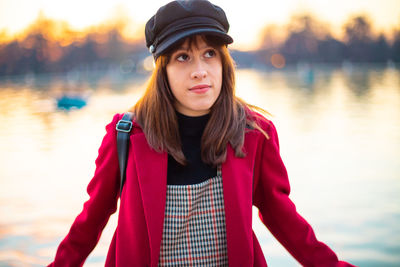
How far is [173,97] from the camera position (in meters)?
1.48

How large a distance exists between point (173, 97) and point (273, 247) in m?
2.73

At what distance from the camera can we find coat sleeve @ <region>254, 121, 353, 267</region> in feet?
4.34

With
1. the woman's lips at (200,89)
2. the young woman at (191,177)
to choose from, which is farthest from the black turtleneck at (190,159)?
the woman's lips at (200,89)

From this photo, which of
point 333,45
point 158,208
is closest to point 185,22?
point 158,208

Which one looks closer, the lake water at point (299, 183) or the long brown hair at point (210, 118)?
the long brown hair at point (210, 118)

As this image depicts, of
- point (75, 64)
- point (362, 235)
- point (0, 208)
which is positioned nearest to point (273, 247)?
point (362, 235)

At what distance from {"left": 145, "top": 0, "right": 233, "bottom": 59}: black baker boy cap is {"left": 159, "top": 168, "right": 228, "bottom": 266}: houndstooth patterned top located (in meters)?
0.49

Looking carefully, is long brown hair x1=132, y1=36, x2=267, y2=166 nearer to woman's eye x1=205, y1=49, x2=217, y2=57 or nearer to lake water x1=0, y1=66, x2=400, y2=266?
woman's eye x1=205, y1=49, x2=217, y2=57

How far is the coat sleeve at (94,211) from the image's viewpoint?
1.37 meters

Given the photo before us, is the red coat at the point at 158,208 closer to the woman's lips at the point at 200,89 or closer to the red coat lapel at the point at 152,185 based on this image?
the red coat lapel at the point at 152,185

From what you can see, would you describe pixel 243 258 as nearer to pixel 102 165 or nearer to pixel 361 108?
pixel 102 165

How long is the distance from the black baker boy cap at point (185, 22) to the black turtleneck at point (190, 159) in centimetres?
29

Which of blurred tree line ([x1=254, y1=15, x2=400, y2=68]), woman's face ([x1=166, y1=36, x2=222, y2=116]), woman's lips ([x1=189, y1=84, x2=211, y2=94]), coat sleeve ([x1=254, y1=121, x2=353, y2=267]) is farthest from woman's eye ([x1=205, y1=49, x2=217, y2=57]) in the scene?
blurred tree line ([x1=254, y1=15, x2=400, y2=68])

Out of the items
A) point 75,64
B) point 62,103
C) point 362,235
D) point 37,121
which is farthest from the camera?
point 75,64
